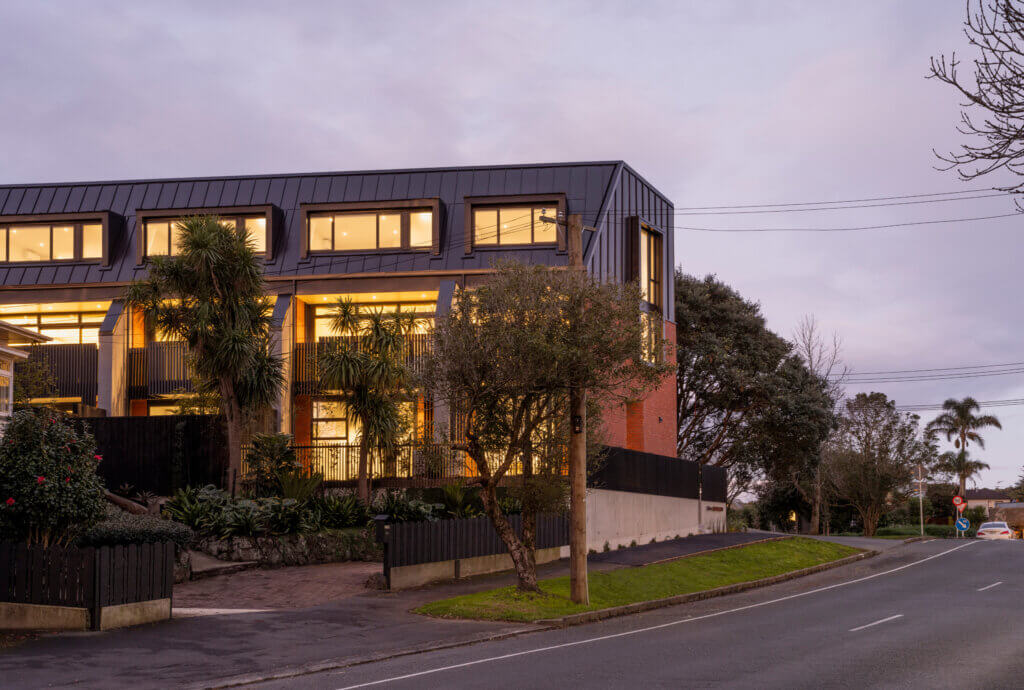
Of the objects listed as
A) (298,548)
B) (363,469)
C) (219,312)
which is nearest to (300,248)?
(219,312)

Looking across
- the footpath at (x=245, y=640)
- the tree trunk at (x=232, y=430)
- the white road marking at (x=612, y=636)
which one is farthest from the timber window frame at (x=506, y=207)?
the footpath at (x=245, y=640)

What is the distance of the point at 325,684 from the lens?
41.7 feet

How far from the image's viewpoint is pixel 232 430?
88.5ft

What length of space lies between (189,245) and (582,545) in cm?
1329

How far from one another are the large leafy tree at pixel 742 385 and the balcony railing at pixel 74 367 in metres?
24.1

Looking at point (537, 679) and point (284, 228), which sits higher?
point (284, 228)

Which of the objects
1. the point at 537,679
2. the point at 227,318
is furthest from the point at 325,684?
the point at 227,318

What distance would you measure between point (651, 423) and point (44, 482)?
25702 mm

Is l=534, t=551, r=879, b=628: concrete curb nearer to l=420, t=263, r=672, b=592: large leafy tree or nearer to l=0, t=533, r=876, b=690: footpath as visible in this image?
l=0, t=533, r=876, b=690: footpath

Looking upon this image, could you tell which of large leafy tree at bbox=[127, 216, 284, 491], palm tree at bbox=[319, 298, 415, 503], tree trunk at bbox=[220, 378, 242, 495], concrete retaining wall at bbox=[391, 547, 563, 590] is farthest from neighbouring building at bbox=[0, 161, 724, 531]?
concrete retaining wall at bbox=[391, 547, 563, 590]

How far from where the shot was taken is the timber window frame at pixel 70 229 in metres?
36.6

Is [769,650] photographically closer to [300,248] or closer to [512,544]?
[512,544]

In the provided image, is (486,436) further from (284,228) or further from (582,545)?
(284,228)

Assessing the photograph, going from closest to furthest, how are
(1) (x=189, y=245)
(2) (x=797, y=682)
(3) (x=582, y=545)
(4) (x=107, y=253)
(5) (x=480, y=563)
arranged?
(2) (x=797, y=682)
(3) (x=582, y=545)
(5) (x=480, y=563)
(1) (x=189, y=245)
(4) (x=107, y=253)
